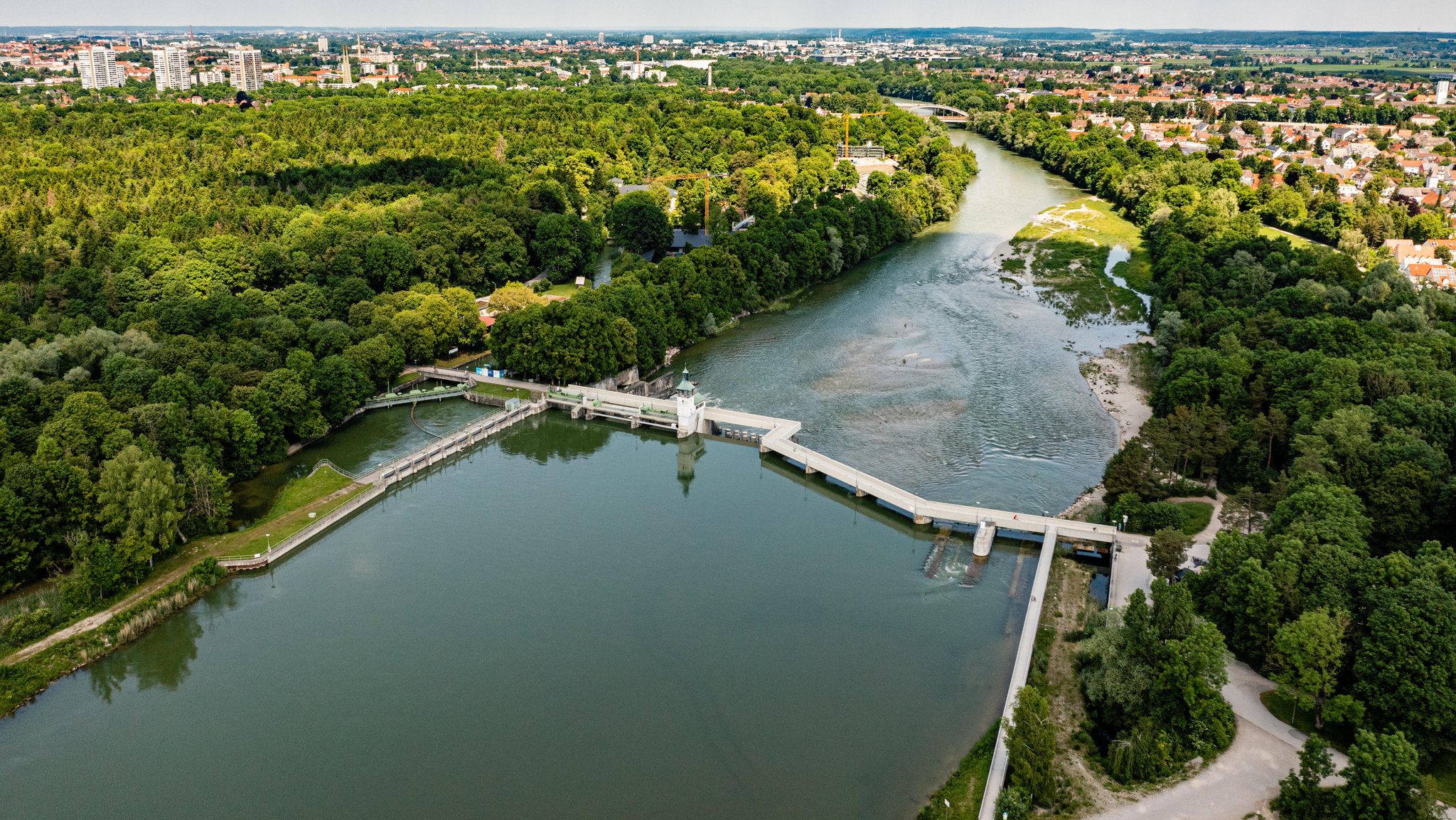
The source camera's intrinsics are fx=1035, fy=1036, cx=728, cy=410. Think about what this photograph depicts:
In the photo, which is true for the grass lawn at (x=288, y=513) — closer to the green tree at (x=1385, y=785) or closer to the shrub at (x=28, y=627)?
the shrub at (x=28, y=627)

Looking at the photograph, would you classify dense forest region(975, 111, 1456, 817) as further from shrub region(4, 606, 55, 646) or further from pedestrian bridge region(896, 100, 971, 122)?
pedestrian bridge region(896, 100, 971, 122)

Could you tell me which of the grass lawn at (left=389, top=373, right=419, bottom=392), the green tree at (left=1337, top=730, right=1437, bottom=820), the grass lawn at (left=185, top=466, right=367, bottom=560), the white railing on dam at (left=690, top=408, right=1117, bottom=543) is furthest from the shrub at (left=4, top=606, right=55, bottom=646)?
the green tree at (left=1337, top=730, right=1437, bottom=820)

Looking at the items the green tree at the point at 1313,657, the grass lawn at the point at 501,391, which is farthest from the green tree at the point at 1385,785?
the grass lawn at the point at 501,391

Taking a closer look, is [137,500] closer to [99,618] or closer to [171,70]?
→ [99,618]

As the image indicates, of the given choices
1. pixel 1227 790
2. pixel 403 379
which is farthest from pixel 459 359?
pixel 1227 790

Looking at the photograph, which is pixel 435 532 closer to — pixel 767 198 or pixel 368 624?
pixel 368 624

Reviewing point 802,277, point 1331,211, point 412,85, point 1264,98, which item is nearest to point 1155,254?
point 1331,211
